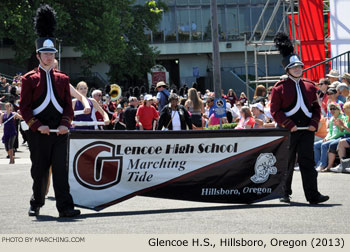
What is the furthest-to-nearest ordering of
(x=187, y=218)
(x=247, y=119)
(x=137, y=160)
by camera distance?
(x=247, y=119) < (x=137, y=160) < (x=187, y=218)

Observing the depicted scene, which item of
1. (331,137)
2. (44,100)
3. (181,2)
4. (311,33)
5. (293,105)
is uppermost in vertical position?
(181,2)

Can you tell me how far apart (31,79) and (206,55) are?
199 ft

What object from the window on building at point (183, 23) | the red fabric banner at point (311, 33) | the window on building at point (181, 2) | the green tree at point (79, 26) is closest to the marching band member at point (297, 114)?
the red fabric banner at point (311, 33)

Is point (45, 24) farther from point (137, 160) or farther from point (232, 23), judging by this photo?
point (232, 23)

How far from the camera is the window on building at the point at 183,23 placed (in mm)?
67938

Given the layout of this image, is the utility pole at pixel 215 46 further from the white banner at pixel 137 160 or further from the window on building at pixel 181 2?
the window on building at pixel 181 2

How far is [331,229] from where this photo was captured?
314 inches

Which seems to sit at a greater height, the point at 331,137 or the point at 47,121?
the point at 47,121

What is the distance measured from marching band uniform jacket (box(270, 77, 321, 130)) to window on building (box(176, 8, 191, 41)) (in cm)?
5787

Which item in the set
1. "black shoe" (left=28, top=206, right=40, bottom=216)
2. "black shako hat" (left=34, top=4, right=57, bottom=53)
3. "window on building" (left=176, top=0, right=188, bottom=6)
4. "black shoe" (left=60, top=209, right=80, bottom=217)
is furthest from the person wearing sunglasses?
"window on building" (left=176, top=0, right=188, bottom=6)

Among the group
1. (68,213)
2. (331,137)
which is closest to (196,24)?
(331,137)

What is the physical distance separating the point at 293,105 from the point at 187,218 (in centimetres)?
236

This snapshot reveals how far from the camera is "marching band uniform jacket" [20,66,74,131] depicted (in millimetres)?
9320

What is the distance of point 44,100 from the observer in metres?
9.39
